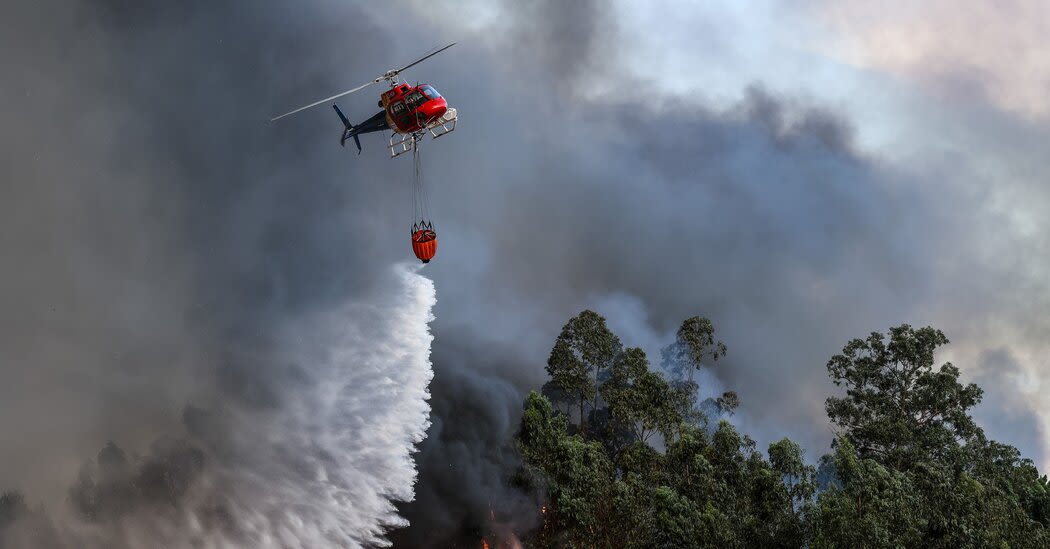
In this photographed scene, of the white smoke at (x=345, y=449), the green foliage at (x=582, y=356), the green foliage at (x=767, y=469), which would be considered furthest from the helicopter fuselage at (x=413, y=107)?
the green foliage at (x=582, y=356)

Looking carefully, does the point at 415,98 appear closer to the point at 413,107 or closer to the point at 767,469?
the point at 413,107

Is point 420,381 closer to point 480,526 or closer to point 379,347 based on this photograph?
point 379,347

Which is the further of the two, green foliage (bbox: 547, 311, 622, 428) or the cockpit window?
green foliage (bbox: 547, 311, 622, 428)

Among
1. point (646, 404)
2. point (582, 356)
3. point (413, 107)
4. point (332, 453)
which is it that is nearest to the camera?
point (413, 107)

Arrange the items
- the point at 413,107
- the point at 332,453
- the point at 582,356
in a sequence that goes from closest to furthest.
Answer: the point at 413,107 → the point at 332,453 → the point at 582,356

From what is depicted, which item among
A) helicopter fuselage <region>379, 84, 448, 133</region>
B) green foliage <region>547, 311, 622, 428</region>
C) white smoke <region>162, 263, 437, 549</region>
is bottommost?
white smoke <region>162, 263, 437, 549</region>

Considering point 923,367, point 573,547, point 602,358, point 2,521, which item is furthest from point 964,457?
point 2,521

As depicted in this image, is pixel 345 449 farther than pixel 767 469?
Yes

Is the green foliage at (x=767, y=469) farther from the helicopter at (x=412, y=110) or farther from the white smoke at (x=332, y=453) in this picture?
the helicopter at (x=412, y=110)

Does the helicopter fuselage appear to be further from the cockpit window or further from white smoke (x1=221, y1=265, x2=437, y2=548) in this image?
white smoke (x1=221, y1=265, x2=437, y2=548)

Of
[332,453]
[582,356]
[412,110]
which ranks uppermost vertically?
[582,356]

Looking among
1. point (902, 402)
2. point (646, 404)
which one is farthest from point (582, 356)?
point (902, 402)

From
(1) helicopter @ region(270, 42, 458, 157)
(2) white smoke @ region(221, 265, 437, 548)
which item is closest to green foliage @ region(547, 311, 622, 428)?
(2) white smoke @ region(221, 265, 437, 548)

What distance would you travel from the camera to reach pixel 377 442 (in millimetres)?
91500
